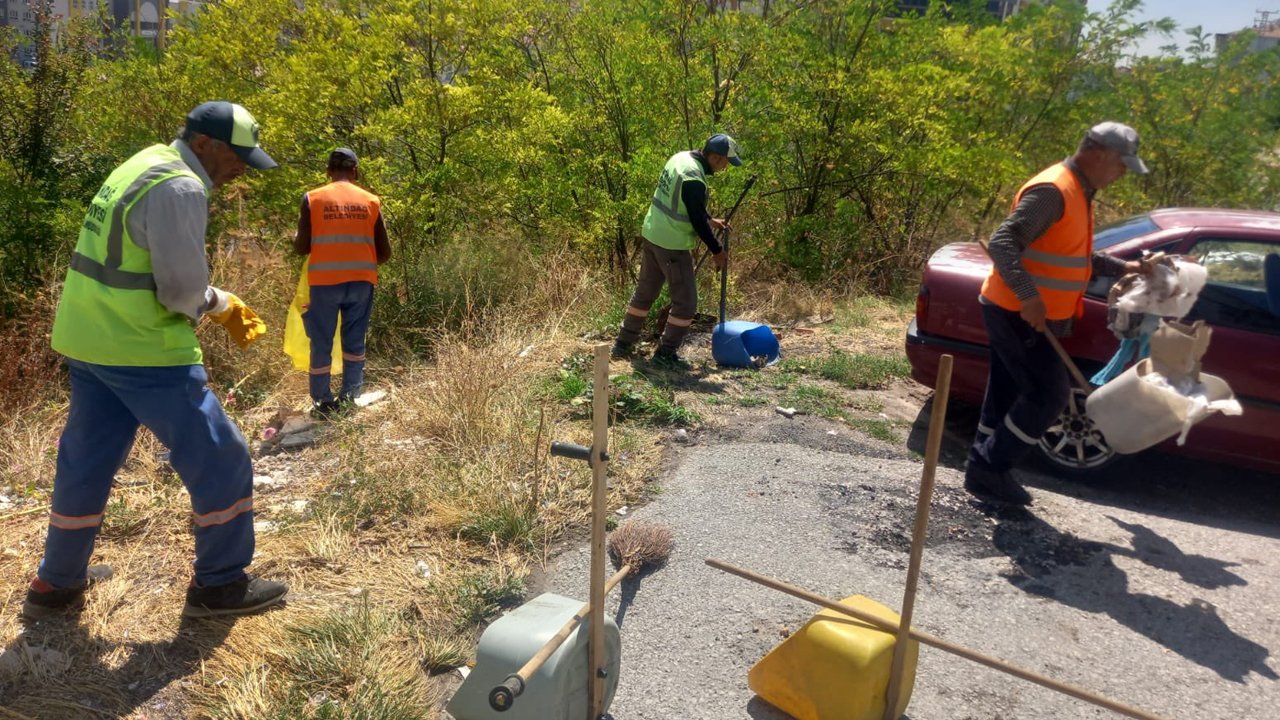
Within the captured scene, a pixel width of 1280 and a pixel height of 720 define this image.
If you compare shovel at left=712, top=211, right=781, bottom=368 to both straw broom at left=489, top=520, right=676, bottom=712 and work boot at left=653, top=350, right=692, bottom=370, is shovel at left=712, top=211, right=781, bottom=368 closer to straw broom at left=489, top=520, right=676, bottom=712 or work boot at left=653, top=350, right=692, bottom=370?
work boot at left=653, top=350, right=692, bottom=370

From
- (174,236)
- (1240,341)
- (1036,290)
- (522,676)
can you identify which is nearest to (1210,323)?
(1240,341)

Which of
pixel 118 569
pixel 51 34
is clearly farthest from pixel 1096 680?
pixel 51 34

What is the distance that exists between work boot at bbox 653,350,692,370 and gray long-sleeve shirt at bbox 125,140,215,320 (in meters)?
3.95

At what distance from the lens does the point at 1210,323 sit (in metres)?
4.56

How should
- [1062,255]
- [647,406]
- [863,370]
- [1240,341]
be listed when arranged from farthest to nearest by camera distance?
[863,370] → [647,406] → [1240,341] → [1062,255]

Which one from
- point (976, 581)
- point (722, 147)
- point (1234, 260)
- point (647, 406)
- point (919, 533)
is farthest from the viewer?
point (722, 147)

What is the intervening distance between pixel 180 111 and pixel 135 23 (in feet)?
18.1

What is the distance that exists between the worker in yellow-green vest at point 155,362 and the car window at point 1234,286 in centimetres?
455

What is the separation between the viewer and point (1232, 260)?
4.63 meters

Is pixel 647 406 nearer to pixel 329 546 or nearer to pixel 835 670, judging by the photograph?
pixel 329 546

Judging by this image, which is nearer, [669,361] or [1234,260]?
[1234,260]

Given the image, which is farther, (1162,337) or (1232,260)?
(1232,260)

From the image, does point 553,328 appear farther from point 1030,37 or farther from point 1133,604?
point 1030,37

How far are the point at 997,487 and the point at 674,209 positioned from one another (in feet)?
9.77
